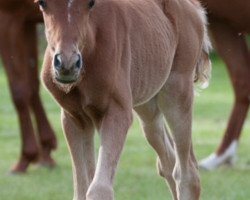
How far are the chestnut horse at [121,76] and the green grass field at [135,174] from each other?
53.8 inches

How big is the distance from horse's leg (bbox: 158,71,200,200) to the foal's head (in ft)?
4.16

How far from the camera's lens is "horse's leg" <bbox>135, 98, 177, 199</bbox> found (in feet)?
24.1

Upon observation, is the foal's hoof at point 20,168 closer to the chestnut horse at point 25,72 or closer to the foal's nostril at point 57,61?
the chestnut horse at point 25,72

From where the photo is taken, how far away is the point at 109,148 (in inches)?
228

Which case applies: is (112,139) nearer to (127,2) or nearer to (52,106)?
(127,2)

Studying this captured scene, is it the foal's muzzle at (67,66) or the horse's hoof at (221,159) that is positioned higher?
the foal's muzzle at (67,66)

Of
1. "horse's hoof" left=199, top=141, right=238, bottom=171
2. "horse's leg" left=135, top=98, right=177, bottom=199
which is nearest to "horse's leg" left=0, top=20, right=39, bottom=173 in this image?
"horse's hoof" left=199, top=141, right=238, bottom=171

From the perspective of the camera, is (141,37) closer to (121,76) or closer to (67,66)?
(121,76)

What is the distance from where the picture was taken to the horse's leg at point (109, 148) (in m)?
5.64

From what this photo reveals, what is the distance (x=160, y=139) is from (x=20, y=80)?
298 centimetres

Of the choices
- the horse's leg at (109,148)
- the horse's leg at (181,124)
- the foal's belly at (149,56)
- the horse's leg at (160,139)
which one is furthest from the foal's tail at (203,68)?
the horse's leg at (109,148)

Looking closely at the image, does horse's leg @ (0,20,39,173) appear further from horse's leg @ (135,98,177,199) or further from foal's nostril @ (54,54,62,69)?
foal's nostril @ (54,54,62,69)

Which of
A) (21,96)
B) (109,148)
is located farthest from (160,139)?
(21,96)

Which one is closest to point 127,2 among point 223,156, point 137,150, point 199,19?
point 199,19
